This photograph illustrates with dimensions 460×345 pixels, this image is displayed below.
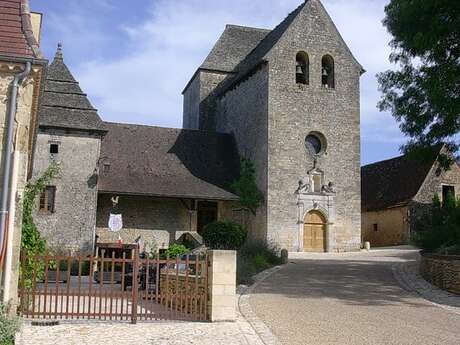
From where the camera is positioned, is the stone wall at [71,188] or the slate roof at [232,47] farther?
the slate roof at [232,47]

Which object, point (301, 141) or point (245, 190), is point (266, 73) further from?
point (245, 190)

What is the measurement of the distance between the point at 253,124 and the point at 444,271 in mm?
14532

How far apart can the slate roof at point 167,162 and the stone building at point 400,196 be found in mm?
8713

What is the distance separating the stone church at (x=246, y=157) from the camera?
24344mm

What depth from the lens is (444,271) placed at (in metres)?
15.0

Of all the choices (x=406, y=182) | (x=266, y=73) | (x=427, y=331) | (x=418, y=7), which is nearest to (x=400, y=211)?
(x=406, y=182)

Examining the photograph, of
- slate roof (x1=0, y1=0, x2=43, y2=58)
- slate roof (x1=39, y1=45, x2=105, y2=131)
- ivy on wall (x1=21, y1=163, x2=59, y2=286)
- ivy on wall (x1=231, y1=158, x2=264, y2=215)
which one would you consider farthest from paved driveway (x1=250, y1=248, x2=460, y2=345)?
slate roof (x1=39, y1=45, x2=105, y2=131)

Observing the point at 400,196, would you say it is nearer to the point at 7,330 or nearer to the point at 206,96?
the point at 206,96

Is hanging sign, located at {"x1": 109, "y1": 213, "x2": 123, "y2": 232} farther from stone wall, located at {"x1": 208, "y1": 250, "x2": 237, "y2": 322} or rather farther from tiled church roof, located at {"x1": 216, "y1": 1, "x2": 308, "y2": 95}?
stone wall, located at {"x1": 208, "y1": 250, "x2": 237, "y2": 322}

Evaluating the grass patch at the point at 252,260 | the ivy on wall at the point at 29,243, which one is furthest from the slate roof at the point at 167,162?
the ivy on wall at the point at 29,243

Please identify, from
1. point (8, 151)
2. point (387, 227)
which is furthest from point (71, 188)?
point (387, 227)

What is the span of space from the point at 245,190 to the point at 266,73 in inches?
213

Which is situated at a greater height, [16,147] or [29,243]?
[16,147]

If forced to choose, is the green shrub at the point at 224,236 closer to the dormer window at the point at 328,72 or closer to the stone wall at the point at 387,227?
the dormer window at the point at 328,72
